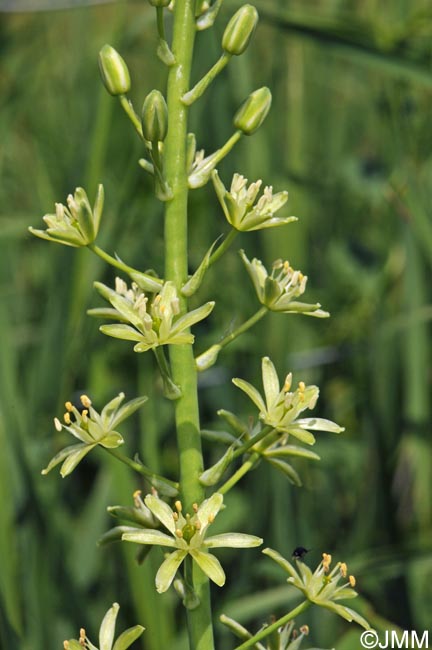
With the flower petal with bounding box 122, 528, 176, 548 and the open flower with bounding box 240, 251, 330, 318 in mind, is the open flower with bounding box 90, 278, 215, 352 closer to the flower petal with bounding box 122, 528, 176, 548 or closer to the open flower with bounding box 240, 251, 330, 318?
the open flower with bounding box 240, 251, 330, 318

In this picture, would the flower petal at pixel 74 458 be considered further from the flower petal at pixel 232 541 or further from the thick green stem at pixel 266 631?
the thick green stem at pixel 266 631

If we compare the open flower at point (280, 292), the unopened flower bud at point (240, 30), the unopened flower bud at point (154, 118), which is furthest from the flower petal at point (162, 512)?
the unopened flower bud at point (240, 30)

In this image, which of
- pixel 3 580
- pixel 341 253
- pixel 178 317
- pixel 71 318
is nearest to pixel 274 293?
pixel 178 317

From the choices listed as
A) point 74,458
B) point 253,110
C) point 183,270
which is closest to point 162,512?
point 74,458

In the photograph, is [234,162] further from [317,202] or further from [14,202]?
[14,202]

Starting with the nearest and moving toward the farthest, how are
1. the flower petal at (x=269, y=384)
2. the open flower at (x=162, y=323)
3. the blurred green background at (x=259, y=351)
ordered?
the open flower at (x=162, y=323) → the flower petal at (x=269, y=384) → the blurred green background at (x=259, y=351)

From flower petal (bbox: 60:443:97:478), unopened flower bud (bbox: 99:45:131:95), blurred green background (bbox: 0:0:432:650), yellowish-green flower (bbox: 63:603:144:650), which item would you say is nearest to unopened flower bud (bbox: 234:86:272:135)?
unopened flower bud (bbox: 99:45:131:95)
